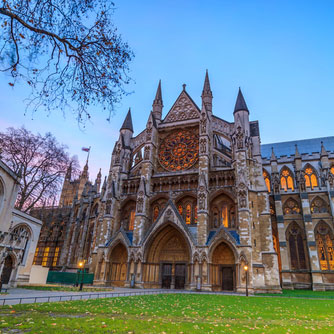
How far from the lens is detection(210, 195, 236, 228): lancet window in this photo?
2533 centimetres

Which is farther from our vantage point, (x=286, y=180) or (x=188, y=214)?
(x=286, y=180)

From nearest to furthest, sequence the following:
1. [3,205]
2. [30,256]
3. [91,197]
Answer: [3,205]
[30,256]
[91,197]

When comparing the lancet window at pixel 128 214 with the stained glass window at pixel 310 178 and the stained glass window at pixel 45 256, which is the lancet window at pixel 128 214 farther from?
the stained glass window at pixel 310 178

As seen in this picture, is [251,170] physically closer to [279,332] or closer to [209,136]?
[209,136]

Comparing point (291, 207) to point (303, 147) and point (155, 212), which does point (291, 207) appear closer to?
point (303, 147)

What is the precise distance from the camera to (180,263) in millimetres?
25156

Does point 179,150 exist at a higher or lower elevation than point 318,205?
higher

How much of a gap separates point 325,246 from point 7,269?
3273cm

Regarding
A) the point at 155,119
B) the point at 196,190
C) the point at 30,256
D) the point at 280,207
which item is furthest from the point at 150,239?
the point at 280,207

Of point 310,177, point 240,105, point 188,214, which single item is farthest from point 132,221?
point 310,177

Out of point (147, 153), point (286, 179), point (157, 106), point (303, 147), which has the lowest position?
Result: point (147, 153)

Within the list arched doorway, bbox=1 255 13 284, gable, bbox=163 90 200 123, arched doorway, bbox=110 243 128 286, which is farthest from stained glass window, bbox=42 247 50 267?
gable, bbox=163 90 200 123

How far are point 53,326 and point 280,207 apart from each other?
1271 inches

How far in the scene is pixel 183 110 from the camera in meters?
32.9
